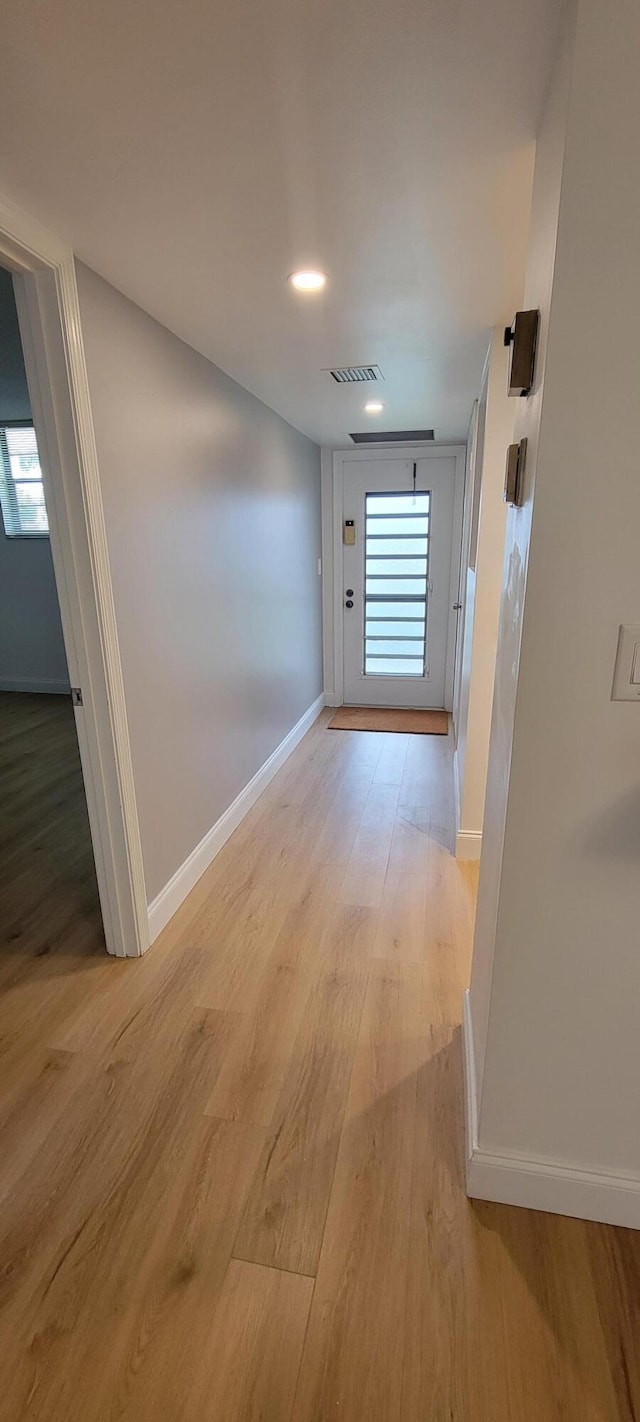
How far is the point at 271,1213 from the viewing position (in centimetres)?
131

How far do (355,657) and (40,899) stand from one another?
3314mm

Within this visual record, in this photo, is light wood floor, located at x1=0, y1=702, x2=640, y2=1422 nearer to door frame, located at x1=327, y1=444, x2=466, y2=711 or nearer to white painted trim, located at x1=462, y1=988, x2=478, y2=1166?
white painted trim, located at x1=462, y1=988, x2=478, y2=1166

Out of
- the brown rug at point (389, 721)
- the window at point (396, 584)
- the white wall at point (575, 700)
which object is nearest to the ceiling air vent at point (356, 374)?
the white wall at point (575, 700)

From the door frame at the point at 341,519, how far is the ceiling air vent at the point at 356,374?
1.84 m

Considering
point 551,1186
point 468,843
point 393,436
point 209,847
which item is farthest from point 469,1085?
point 393,436

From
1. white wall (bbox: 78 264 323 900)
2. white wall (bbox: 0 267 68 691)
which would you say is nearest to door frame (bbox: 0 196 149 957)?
white wall (bbox: 78 264 323 900)

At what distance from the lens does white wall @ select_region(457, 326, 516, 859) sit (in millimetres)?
2244

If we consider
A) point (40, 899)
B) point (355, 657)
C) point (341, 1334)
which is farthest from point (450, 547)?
point (341, 1334)

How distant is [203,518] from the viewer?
251cm

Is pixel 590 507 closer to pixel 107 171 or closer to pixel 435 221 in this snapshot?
pixel 435 221

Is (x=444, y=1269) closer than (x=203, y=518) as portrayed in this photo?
Yes

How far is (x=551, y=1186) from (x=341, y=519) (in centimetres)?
443

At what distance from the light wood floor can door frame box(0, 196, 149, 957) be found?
390 millimetres

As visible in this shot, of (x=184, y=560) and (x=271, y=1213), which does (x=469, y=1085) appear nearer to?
(x=271, y=1213)
